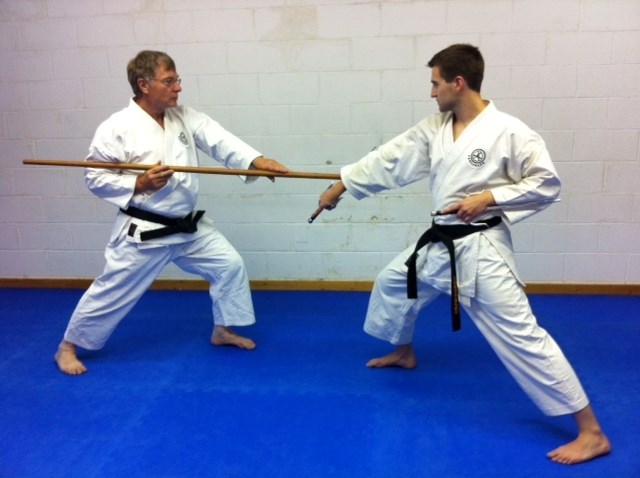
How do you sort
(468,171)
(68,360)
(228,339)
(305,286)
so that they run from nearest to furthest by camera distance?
(468,171)
(68,360)
(228,339)
(305,286)

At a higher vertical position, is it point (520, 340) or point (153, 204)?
point (153, 204)

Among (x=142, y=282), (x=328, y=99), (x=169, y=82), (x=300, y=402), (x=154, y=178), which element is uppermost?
(x=169, y=82)

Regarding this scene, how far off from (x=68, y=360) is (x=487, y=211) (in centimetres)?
215

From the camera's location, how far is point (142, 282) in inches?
112

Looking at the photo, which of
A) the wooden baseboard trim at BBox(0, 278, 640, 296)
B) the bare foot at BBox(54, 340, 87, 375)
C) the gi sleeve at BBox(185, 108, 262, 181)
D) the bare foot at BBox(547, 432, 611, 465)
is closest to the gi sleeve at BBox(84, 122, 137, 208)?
the gi sleeve at BBox(185, 108, 262, 181)

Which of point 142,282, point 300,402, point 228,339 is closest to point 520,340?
point 300,402

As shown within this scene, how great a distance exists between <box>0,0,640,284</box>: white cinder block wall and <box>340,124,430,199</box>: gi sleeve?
1.25 m

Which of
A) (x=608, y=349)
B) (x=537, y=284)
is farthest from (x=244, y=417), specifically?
(x=537, y=284)

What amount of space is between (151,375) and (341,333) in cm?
106

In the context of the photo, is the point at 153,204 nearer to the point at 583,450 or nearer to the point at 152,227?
the point at 152,227

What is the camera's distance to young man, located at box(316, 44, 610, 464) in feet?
6.75

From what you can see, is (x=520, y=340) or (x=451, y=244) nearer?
(x=520, y=340)

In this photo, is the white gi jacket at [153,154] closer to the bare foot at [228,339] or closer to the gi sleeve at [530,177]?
the bare foot at [228,339]

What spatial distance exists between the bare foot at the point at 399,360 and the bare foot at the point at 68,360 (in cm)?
145
